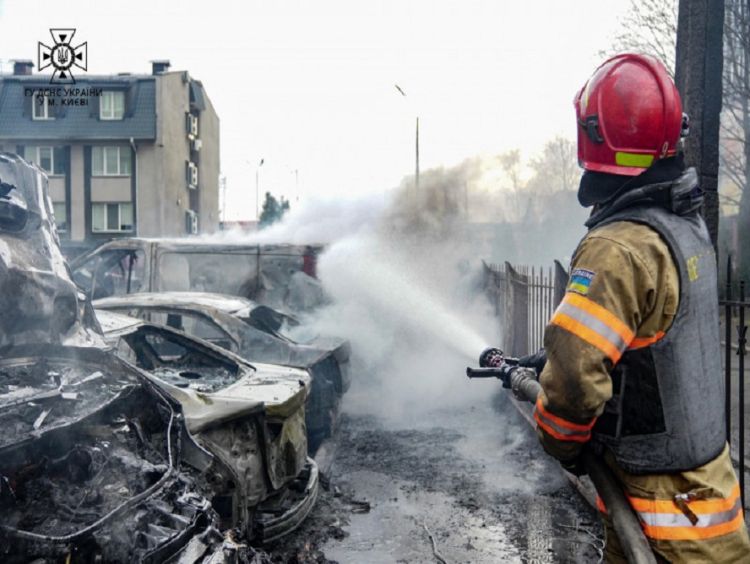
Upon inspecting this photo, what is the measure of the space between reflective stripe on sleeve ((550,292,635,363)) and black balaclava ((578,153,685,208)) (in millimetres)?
498

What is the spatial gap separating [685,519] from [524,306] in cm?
695

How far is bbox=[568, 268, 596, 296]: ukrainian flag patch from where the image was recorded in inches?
86.2

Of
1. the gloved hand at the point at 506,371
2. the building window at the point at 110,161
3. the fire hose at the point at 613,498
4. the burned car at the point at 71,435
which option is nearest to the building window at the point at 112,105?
the building window at the point at 110,161

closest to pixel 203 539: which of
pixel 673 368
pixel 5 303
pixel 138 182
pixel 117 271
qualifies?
pixel 5 303

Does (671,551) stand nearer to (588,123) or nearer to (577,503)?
(588,123)

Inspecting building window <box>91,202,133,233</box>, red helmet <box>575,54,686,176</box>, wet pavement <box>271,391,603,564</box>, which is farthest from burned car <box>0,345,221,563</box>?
building window <box>91,202,133,233</box>

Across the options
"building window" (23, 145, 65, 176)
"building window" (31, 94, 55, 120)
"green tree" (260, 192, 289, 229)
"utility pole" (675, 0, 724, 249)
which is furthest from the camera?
"green tree" (260, 192, 289, 229)

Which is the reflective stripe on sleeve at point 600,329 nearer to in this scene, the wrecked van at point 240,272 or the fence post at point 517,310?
the fence post at point 517,310

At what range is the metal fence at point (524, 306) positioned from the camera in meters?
8.24

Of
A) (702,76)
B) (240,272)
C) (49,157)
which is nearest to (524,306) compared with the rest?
(240,272)

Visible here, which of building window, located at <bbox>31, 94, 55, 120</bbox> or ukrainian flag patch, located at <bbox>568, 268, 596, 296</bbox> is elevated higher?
building window, located at <bbox>31, 94, 55, 120</bbox>

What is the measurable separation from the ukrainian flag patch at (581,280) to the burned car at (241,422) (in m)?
2.17

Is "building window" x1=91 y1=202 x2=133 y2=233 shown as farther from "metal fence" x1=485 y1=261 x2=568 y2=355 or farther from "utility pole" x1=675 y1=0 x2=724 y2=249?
"utility pole" x1=675 y1=0 x2=724 y2=249

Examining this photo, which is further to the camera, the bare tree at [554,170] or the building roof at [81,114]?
the bare tree at [554,170]
